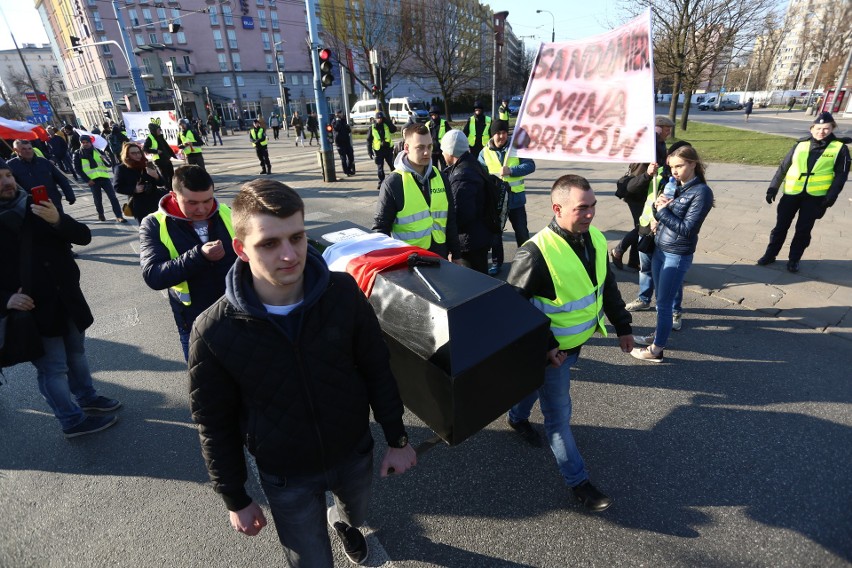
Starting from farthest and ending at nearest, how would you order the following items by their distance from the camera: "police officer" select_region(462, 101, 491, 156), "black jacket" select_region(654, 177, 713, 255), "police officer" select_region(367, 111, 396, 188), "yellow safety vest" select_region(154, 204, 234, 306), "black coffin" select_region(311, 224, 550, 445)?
"police officer" select_region(462, 101, 491, 156)
"police officer" select_region(367, 111, 396, 188)
"black jacket" select_region(654, 177, 713, 255)
"yellow safety vest" select_region(154, 204, 234, 306)
"black coffin" select_region(311, 224, 550, 445)

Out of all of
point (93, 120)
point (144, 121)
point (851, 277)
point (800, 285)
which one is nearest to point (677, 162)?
point (800, 285)

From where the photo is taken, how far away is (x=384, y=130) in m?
11.5

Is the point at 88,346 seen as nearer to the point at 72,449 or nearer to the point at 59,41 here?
the point at 72,449

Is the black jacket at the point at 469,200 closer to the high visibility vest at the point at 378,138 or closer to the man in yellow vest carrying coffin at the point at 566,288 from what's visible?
the man in yellow vest carrying coffin at the point at 566,288

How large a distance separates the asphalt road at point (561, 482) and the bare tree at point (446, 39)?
30701mm

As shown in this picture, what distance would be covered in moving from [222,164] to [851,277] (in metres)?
19.6

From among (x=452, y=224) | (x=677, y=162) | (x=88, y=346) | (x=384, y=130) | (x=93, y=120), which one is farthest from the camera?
(x=93, y=120)

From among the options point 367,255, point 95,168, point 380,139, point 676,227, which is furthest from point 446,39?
point 367,255

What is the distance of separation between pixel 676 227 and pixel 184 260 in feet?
11.8

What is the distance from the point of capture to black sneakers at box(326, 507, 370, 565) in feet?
7.07

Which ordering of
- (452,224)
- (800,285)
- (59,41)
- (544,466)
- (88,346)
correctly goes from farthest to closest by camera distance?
1. (59,41)
2. (800,285)
3. (88,346)
4. (452,224)
5. (544,466)

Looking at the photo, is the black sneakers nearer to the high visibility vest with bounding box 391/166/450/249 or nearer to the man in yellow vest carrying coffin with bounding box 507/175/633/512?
the man in yellow vest carrying coffin with bounding box 507/175/633/512

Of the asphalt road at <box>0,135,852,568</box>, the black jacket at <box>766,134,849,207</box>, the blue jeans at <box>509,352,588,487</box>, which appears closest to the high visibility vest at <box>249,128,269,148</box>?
the asphalt road at <box>0,135,852,568</box>

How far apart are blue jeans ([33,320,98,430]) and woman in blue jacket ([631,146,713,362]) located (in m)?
4.56
